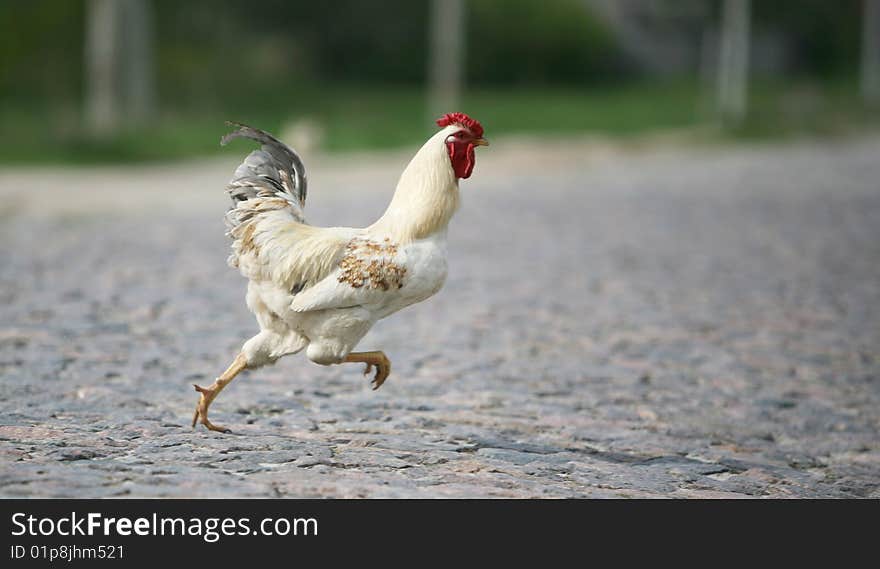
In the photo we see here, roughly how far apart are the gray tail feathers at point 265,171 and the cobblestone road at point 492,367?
3.62 feet

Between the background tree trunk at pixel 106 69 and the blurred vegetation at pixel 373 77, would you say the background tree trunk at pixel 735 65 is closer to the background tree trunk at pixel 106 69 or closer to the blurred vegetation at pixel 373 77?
the blurred vegetation at pixel 373 77

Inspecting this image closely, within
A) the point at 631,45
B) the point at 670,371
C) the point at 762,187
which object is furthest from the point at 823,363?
the point at 631,45

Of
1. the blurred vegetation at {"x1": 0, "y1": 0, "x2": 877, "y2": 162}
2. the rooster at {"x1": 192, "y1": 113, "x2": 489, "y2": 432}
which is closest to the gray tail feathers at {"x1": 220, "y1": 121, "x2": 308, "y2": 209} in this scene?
the rooster at {"x1": 192, "y1": 113, "x2": 489, "y2": 432}

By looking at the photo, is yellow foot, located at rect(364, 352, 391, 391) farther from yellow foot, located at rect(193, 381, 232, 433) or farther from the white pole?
the white pole

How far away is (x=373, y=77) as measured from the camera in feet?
140

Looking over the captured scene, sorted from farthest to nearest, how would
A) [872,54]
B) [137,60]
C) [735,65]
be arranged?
1. [872,54]
2. [735,65]
3. [137,60]

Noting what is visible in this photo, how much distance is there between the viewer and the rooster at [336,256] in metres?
5.34

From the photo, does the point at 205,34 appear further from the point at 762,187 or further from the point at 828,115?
the point at 762,187

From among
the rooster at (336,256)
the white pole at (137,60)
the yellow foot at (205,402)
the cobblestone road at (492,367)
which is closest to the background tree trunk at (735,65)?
the white pole at (137,60)

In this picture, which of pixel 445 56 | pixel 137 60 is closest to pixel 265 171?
pixel 445 56

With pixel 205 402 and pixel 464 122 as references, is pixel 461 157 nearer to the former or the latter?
pixel 464 122

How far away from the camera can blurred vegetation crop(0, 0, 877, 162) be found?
2848 cm

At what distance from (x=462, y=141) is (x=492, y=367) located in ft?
8.89

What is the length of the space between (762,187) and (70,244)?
1059 centimetres
